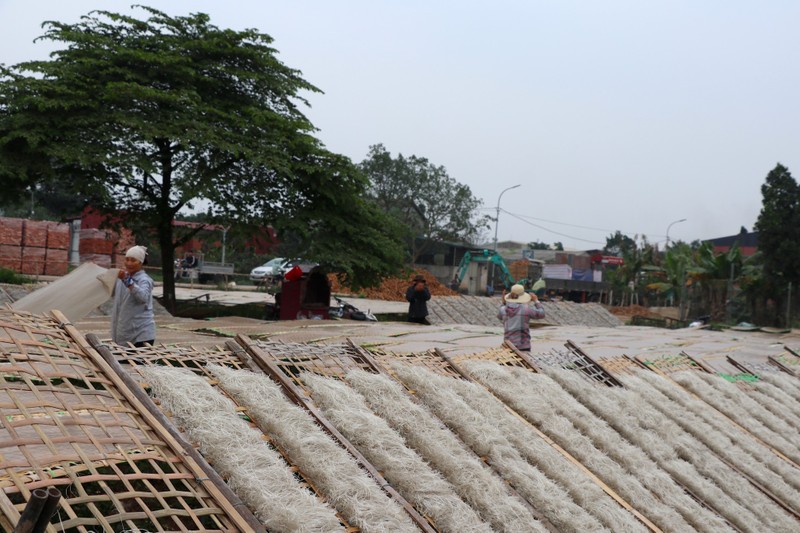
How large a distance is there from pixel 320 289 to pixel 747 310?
15.6m

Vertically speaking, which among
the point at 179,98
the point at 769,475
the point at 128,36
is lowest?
the point at 769,475

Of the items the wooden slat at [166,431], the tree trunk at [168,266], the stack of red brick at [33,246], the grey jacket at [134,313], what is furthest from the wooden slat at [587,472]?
the stack of red brick at [33,246]

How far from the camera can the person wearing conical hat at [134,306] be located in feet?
17.2

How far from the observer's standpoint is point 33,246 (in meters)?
16.9

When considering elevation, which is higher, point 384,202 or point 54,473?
point 384,202

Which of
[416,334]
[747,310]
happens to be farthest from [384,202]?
[416,334]

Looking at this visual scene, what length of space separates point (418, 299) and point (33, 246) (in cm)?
920

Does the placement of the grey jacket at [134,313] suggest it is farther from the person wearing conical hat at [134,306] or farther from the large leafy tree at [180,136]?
the large leafy tree at [180,136]

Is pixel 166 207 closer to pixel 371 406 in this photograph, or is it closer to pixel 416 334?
pixel 416 334

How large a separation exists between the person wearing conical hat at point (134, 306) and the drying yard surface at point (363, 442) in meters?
1.23

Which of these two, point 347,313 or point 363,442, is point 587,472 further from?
point 347,313

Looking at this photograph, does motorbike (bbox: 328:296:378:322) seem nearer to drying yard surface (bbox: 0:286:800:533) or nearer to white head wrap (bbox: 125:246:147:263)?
drying yard surface (bbox: 0:286:800:533)

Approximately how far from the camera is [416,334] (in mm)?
11445

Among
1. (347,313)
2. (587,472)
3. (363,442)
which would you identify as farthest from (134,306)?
(347,313)
